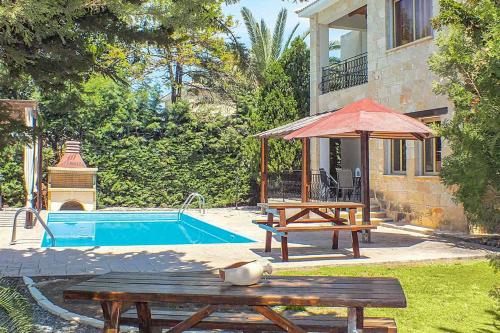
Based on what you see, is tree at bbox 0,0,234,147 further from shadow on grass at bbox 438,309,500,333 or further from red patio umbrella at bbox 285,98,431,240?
red patio umbrella at bbox 285,98,431,240

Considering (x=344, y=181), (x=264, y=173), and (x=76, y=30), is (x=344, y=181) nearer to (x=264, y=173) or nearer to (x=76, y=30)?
(x=264, y=173)

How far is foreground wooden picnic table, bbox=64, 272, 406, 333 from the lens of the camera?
3.14 metres

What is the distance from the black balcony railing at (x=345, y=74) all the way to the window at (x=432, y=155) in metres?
3.94

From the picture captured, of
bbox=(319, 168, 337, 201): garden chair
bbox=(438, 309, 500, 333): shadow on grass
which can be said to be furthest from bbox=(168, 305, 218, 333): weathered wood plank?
bbox=(319, 168, 337, 201): garden chair

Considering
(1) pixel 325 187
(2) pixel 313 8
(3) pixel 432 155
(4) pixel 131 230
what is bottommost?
(4) pixel 131 230

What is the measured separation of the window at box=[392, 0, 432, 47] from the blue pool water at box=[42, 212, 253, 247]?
7.12 m

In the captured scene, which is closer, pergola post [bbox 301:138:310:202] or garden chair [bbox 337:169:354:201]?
pergola post [bbox 301:138:310:202]

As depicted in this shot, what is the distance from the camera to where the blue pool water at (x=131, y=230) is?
12570mm

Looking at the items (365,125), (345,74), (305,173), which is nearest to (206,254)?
(365,125)

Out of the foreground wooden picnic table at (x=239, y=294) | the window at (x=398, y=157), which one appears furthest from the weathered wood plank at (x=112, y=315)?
the window at (x=398, y=157)

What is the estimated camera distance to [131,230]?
15180mm

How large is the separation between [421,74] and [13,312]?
11.4 meters

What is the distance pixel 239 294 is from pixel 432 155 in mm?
10982

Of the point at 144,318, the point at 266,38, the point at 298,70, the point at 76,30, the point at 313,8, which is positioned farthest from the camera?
the point at 266,38
